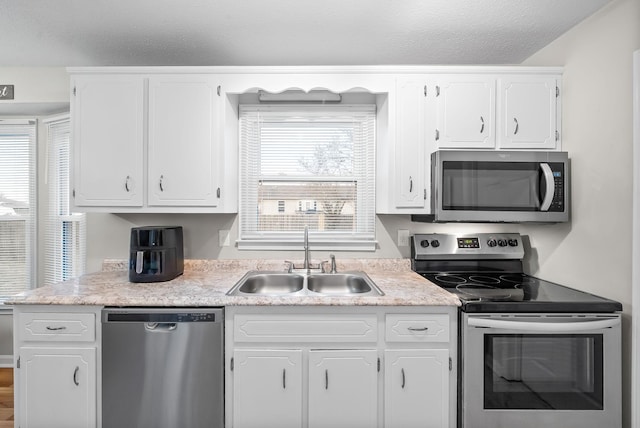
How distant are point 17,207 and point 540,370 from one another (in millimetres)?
4028

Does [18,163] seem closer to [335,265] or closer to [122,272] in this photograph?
[122,272]

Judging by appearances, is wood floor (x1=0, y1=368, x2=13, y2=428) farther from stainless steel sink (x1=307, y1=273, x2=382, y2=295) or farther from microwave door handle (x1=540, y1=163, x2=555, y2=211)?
microwave door handle (x1=540, y1=163, x2=555, y2=211)

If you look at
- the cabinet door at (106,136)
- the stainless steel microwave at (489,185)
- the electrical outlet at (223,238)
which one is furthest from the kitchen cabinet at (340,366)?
the cabinet door at (106,136)

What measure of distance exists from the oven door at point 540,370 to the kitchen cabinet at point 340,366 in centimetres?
11

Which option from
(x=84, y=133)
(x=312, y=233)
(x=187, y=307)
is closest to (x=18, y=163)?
(x=84, y=133)

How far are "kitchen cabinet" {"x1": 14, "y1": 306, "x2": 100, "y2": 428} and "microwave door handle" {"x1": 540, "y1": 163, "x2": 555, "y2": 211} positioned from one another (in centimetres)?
259

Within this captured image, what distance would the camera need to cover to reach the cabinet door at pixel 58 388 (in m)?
1.76

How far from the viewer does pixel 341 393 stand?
68.7 inches

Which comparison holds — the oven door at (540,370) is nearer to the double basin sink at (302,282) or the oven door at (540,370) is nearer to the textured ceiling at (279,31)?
the double basin sink at (302,282)

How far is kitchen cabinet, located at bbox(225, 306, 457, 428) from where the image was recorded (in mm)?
1743

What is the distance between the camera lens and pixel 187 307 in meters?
1.77

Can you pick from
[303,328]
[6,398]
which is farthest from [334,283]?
[6,398]

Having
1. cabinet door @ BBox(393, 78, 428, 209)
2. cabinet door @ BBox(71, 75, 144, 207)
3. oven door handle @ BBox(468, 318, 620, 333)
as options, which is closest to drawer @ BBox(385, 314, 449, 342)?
Result: oven door handle @ BBox(468, 318, 620, 333)

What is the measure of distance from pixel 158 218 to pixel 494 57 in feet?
9.01
